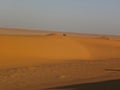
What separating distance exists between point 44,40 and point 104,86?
13809 mm

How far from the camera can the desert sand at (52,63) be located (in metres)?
9.36

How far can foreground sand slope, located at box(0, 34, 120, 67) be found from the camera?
15909 mm

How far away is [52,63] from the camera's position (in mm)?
14391

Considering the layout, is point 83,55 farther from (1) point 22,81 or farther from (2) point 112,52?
(1) point 22,81

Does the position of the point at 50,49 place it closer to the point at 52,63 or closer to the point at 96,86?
the point at 52,63

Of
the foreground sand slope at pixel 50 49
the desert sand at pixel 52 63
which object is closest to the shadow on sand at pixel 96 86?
the desert sand at pixel 52 63

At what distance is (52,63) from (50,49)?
5792 millimetres

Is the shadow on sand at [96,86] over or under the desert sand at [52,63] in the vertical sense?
under

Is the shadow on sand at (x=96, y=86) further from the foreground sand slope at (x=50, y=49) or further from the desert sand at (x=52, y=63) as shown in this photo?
the foreground sand slope at (x=50, y=49)

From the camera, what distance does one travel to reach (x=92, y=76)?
10688 mm

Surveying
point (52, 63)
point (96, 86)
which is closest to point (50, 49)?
point (52, 63)

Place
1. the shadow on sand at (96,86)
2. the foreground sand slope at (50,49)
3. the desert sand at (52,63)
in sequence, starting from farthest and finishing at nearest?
→ the foreground sand slope at (50,49) → the desert sand at (52,63) → the shadow on sand at (96,86)

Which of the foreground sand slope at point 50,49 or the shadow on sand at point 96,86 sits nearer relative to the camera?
the shadow on sand at point 96,86

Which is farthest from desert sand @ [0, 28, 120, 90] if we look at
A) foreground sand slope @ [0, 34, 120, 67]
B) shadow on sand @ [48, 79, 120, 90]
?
shadow on sand @ [48, 79, 120, 90]
